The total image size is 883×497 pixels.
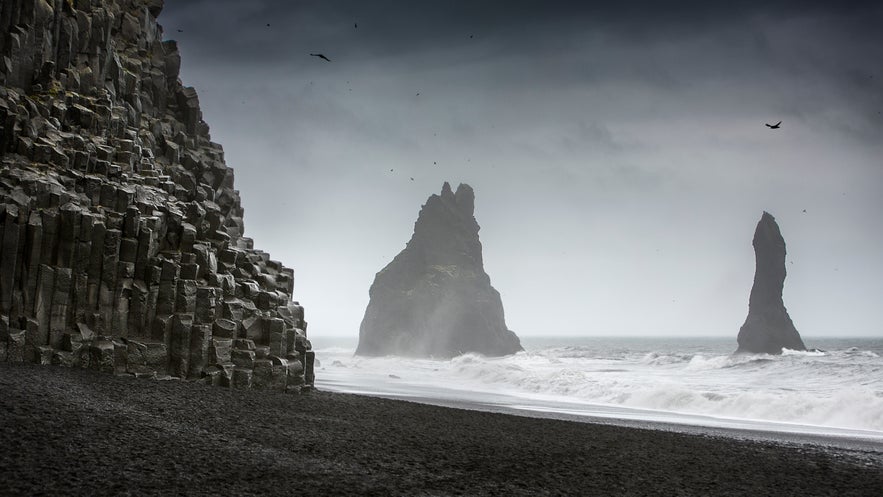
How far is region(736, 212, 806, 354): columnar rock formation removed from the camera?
10781cm

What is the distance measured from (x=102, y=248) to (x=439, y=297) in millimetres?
96056

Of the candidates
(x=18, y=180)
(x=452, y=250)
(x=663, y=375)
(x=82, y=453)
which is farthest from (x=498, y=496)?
(x=452, y=250)

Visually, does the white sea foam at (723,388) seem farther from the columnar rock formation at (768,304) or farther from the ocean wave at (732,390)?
the columnar rock formation at (768,304)

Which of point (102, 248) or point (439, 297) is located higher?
point (439, 297)

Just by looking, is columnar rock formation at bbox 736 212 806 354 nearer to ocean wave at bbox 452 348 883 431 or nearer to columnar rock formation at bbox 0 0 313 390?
ocean wave at bbox 452 348 883 431

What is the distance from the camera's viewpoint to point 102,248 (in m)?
21.4

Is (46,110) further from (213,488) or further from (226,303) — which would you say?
(213,488)

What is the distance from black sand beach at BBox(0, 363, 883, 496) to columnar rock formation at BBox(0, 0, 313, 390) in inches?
99.2

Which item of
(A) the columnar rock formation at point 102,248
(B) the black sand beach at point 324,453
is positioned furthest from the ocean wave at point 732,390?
(A) the columnar rock formation at point 102,248

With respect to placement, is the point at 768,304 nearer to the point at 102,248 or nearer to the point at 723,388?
the point at 723,388

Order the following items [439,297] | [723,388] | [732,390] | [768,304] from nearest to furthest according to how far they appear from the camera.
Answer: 1. [732,390]
2. [723,388]
3. [768,304]
4. [439,297]

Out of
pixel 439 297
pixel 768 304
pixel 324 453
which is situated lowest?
pixel 324 453

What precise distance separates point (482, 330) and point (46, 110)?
9353 centimetres

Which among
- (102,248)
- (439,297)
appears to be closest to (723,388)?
(102,248)
